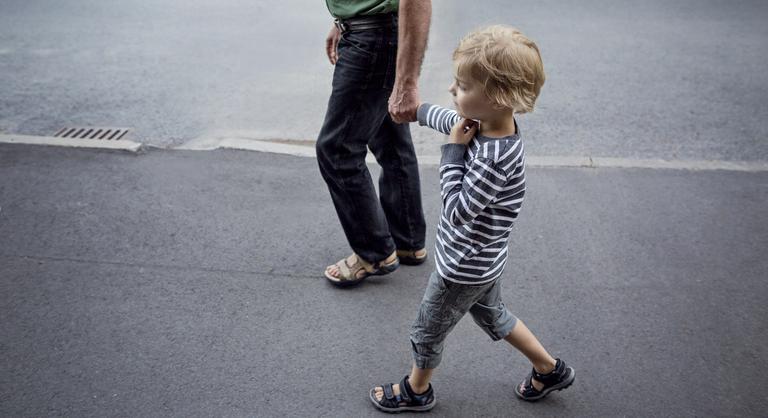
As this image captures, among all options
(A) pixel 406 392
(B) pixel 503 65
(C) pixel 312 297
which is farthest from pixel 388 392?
(B) pixel 503 65

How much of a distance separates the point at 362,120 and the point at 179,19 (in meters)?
6.36

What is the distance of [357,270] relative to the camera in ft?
10.1

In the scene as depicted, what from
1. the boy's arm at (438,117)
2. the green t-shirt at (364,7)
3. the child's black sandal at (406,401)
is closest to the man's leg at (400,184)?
A: the green t-shirt at (364,7)

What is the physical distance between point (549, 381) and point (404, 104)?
3.93ft

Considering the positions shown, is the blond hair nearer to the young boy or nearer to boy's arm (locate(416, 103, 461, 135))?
the young boy

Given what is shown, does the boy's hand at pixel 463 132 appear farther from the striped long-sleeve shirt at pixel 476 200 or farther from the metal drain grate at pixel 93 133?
the metal drain grate at pixel 93 133

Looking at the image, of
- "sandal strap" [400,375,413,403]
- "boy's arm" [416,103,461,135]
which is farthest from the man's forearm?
"sandal strap" [400,375,413,403]

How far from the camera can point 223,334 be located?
9.09 ft

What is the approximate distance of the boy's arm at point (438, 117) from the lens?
6.66 feet

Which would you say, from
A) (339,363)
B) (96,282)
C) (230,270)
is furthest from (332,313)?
(96,282)

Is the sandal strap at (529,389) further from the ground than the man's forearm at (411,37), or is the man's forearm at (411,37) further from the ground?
the man's forearm at (411,37)

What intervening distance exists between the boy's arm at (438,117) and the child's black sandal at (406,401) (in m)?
0.99

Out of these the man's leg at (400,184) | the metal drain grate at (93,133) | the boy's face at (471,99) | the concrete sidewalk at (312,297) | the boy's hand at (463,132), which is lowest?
the metal drain grate at (93,133)

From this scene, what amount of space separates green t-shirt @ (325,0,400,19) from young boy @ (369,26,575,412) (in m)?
0.53
